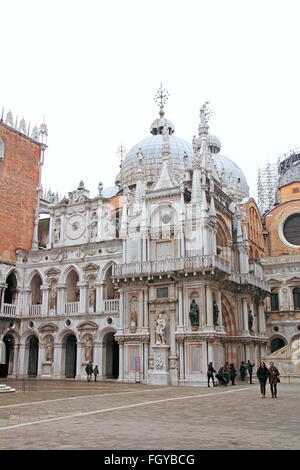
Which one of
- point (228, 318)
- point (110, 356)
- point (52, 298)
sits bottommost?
point (110, 356)

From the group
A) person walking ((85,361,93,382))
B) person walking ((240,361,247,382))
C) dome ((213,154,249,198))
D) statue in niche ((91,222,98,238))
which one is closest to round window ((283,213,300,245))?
dome ((213,154,249,198))

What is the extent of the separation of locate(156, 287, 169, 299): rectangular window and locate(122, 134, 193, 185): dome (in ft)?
52.2

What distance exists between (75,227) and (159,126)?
18433mm

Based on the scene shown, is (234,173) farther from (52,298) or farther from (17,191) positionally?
(52,298)

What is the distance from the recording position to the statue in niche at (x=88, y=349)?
A: 35688mm

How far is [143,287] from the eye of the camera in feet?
110

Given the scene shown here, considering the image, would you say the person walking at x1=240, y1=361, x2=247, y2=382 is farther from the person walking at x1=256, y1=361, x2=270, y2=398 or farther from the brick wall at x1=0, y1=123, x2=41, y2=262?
the brick wall at x1=0, y1=123, x2=41, y2=262

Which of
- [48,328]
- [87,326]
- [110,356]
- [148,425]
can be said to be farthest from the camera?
[48,328]

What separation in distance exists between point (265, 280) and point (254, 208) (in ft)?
25.3

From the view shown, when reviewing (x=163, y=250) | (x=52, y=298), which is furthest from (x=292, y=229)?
(x=52, y=298)

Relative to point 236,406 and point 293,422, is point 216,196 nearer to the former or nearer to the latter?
point 236,406

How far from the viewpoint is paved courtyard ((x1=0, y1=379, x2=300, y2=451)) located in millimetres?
8898

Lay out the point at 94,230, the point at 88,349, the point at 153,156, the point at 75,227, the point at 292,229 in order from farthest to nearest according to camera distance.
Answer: the point at 292,229
the point at 153,156
the point at 75,227
the point at 94,230
the point at 88,349

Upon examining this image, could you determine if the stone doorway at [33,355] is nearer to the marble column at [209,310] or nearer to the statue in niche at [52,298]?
the statue in niche at [52,298]
